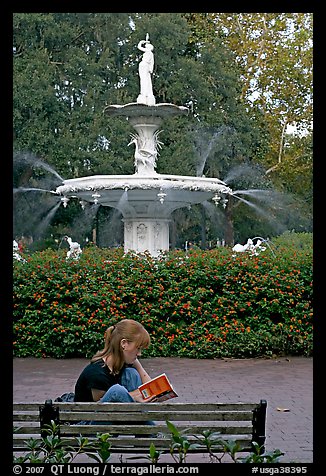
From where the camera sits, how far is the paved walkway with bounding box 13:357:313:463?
6.66m

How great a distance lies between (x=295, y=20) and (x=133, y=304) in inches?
960

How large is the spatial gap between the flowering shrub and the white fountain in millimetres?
2942

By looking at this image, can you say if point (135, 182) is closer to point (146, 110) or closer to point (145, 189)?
point (145, 189)

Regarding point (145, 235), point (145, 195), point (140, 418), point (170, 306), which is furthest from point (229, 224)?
point (140, 418)

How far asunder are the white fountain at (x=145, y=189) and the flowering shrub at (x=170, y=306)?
294 cm

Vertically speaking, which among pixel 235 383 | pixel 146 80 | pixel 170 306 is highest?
pixel 146 80

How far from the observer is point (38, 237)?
32844mm

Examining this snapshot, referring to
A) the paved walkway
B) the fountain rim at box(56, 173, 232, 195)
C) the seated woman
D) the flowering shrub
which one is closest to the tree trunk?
the fountain rim at box(56, 173, 232, 195)

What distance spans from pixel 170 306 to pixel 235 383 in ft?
6.85

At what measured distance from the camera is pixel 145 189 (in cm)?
1346

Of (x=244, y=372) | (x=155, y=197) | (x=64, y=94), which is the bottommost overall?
(x=244, y=372)
